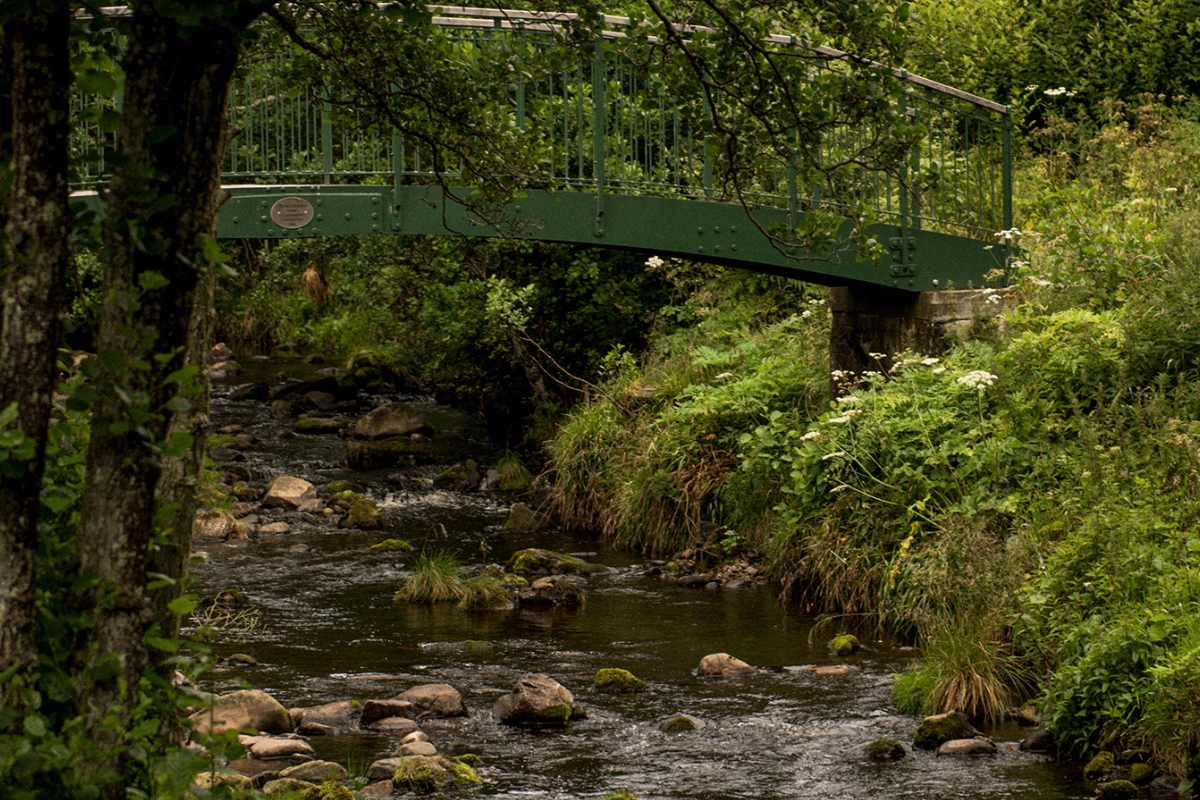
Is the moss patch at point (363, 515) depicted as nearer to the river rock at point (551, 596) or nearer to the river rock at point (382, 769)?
the river rock at point (551, 596)

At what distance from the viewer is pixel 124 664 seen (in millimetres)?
3084

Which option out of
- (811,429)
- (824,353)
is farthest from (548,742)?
(824,353)

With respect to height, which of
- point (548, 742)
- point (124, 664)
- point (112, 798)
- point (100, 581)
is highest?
point (100, 581)

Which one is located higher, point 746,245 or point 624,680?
point 746,245

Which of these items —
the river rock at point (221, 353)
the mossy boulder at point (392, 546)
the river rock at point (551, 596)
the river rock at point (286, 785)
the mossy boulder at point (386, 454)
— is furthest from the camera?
the river rock at point (221, 353)

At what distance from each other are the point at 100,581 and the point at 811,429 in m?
7.53

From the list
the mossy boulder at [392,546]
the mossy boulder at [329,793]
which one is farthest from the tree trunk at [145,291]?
the mossy boulder at [392,546]

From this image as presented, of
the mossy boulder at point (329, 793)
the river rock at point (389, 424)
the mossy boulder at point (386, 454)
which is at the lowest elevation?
the mossy boulder at point (329, 793)

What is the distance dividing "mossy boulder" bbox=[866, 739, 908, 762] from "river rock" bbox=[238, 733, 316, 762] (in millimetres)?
2781

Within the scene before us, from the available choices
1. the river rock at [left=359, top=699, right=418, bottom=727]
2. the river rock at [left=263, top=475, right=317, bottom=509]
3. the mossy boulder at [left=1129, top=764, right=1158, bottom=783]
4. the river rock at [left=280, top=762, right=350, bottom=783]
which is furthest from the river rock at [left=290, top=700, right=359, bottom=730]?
the river rock at [left=263, top=475, right=317, bottom=509]

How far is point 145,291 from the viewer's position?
3012 mm

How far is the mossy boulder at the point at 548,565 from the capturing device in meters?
11.0

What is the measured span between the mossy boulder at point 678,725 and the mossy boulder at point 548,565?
11.9 feet

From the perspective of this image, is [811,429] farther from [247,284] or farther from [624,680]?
[247,284]
